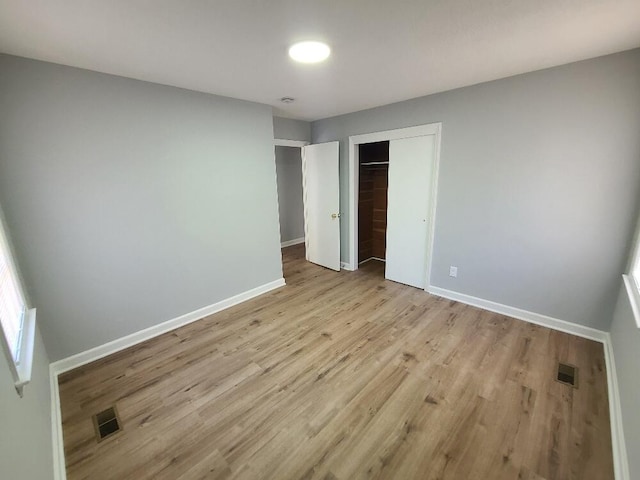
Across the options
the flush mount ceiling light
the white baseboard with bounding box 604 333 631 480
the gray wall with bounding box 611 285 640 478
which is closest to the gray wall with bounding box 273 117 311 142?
the flush mount ceiling light

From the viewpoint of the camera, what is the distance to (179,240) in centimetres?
273

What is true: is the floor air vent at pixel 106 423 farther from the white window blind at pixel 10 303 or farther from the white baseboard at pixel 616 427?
the white baseboard at pixel 616 427

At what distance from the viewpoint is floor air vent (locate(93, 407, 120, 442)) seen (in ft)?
5.48

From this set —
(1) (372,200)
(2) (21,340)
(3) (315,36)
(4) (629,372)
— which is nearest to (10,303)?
(2) (21,340)

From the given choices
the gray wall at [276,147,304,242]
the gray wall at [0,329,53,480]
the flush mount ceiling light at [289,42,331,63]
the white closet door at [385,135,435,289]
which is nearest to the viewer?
the gray wall at [0,329,53,480]

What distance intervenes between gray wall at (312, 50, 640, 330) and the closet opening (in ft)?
3.93

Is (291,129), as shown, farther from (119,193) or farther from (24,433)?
(24,433)

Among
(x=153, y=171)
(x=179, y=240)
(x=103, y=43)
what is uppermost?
(x=103, y=43)

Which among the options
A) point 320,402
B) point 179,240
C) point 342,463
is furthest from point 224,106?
point 342,463

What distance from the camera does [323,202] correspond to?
4.34m

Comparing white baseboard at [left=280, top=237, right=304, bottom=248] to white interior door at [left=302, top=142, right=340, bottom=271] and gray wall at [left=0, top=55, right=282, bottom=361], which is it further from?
gray wall at [left=0, top=55, right=282, bottom=361]

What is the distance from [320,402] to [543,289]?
7.86 feet

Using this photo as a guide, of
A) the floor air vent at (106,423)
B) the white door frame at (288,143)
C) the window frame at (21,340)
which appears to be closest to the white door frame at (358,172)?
the white door frame at (288,143)

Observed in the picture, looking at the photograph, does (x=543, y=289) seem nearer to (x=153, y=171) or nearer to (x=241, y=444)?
(x=241, y=444)
